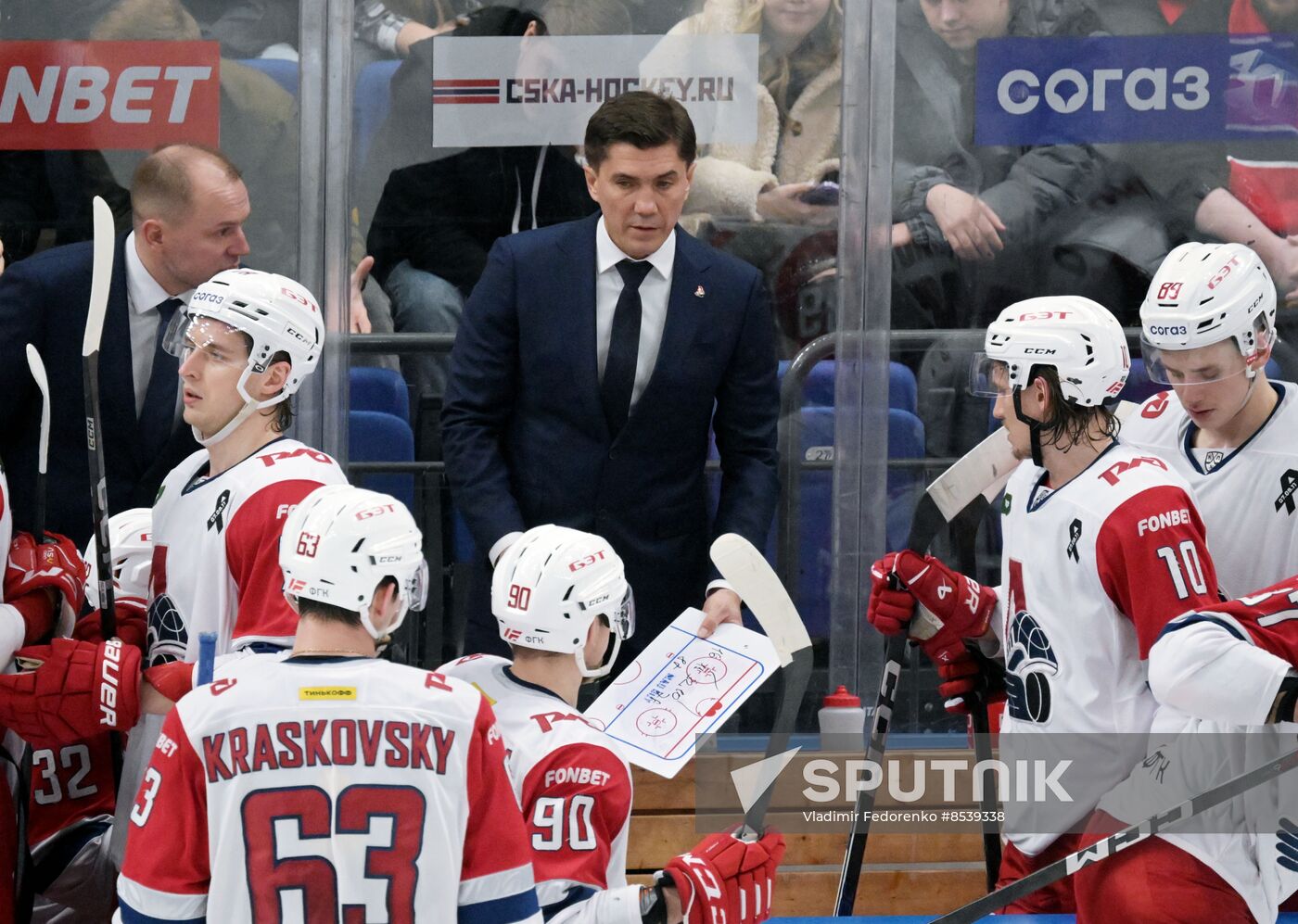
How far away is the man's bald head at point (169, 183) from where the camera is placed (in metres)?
3.44

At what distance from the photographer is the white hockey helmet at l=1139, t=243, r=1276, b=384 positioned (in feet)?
9.65

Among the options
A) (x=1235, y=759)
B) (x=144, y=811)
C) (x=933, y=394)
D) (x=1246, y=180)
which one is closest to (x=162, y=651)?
(x=144, y=811)

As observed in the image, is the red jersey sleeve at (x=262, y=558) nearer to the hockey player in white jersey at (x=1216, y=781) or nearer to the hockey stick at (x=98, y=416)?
the hockey stick at (x=98, y=416)

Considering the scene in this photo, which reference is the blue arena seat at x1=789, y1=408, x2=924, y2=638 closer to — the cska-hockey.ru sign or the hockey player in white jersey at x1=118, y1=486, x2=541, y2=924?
the cska-hockey.ru sign

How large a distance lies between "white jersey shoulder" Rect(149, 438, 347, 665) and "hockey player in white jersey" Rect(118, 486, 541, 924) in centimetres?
39

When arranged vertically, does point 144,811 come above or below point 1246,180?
below

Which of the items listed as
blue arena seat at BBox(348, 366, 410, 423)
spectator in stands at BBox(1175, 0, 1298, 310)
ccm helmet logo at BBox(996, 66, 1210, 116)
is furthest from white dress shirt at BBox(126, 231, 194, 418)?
spectator in stands at BBox(1175, 0, 1298, 310)

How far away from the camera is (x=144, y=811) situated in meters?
2.11

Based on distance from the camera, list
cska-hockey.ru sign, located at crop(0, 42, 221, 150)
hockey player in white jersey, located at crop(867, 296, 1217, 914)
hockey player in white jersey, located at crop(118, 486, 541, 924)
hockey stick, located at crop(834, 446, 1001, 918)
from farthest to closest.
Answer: cska-hockey.ru sign, located at crop(0, 42, 221, 150)
hockey stick, located at crop(834, 446, 1001, 918)
hockey player in white jersey, located at crop(867, 296, 1217, 914)
hockey player in white jersey, located at crop(118, 486, 541, 924)

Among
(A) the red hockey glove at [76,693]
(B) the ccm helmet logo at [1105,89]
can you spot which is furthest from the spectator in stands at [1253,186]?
(A) the red hockey glove at [76,693]

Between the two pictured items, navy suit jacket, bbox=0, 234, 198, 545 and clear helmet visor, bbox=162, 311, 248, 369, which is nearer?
clear helmet visor, bbox=162, 311, 248, 369

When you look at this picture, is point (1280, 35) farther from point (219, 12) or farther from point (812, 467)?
point (219, 12)

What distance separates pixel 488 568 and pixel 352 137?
1272 millimetres

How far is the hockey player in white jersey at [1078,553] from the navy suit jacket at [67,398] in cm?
163
